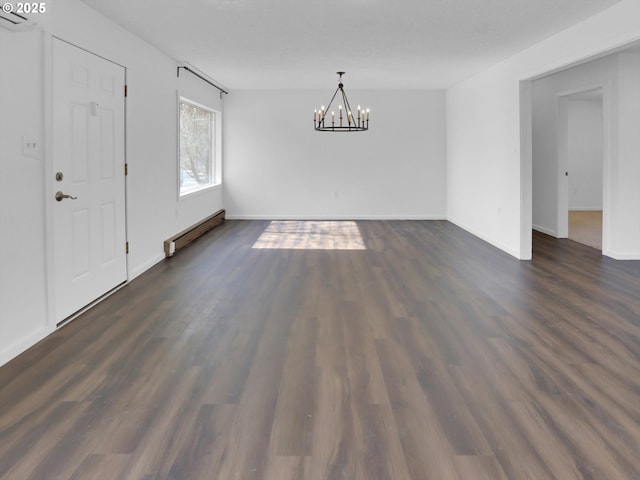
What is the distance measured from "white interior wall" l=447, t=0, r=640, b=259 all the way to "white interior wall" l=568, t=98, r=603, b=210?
319cm

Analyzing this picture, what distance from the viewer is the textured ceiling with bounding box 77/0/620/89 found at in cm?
427

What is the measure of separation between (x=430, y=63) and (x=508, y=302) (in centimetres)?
391

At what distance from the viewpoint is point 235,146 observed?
9.89 m

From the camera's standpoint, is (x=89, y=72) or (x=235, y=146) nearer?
(x=89, y=72)

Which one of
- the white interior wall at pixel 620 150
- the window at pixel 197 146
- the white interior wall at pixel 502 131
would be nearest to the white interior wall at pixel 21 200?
the window at pixel 197 146

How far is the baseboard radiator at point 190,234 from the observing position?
6258 millimetres

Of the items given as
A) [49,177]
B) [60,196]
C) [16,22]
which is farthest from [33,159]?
[16,22]

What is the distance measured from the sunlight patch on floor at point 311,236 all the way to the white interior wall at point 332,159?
631mm

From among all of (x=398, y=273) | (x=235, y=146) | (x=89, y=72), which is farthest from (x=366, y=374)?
(x=235, y=146)

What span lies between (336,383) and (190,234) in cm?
494

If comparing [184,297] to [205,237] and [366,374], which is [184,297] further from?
[205,237]

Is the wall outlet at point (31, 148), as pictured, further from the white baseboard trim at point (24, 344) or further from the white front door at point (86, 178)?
the white baseboard trim at point (24, 344)

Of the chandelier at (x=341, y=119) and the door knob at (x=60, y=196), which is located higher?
the chandelier at (x=341, y=119)

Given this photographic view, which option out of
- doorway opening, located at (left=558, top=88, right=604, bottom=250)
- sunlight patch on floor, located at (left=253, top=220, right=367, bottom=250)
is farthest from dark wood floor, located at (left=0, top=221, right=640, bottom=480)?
doorway opening, located at (left=558, top=88, right=604, bottom=250)
